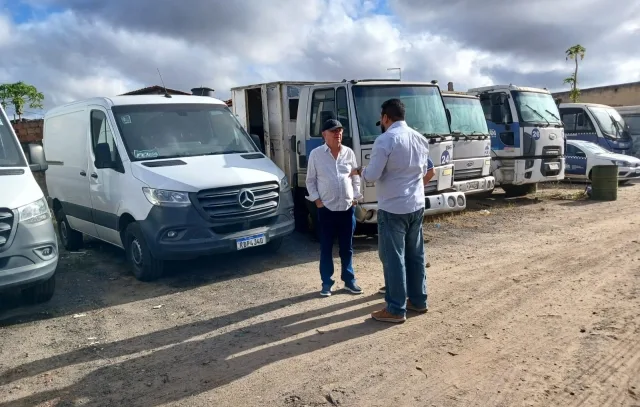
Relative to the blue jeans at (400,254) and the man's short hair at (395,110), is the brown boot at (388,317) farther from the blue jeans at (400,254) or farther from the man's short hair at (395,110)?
the man's short hair at (395,110)

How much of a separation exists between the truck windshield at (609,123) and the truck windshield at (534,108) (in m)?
5.16

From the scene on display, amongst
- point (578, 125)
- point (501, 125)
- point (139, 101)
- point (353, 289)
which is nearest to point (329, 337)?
point (353, 289)

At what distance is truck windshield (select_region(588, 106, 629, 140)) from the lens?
16.0 m

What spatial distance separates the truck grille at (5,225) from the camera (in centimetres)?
501

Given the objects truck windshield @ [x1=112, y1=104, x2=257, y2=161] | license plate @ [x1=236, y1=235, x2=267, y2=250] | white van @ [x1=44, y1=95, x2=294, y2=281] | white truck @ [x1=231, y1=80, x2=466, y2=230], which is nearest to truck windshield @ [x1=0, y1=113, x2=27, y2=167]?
white van @ [x1=44, y1=95, x2=294, y2=281]

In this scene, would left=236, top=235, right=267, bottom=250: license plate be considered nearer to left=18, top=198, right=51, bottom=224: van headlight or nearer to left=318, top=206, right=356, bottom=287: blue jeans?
left=318, top=206, right=356, bottom=287: blue jeans

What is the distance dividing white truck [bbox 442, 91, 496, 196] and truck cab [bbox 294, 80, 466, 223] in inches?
44.7

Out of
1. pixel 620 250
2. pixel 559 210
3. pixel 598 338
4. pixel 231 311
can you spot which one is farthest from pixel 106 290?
pixel 559 210

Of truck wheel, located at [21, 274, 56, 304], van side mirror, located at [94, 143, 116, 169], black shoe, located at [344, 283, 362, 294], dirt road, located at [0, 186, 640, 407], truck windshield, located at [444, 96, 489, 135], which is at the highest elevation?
truck windshield, located at [444, 96, 489, 135]

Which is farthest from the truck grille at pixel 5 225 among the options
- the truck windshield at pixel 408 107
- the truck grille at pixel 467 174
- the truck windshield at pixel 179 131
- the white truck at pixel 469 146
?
the truck grille at pixel 467 174

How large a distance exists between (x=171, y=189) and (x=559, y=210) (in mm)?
8232

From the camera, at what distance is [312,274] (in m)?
6.63

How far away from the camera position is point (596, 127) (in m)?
15.9

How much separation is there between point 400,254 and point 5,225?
12.4 ft
